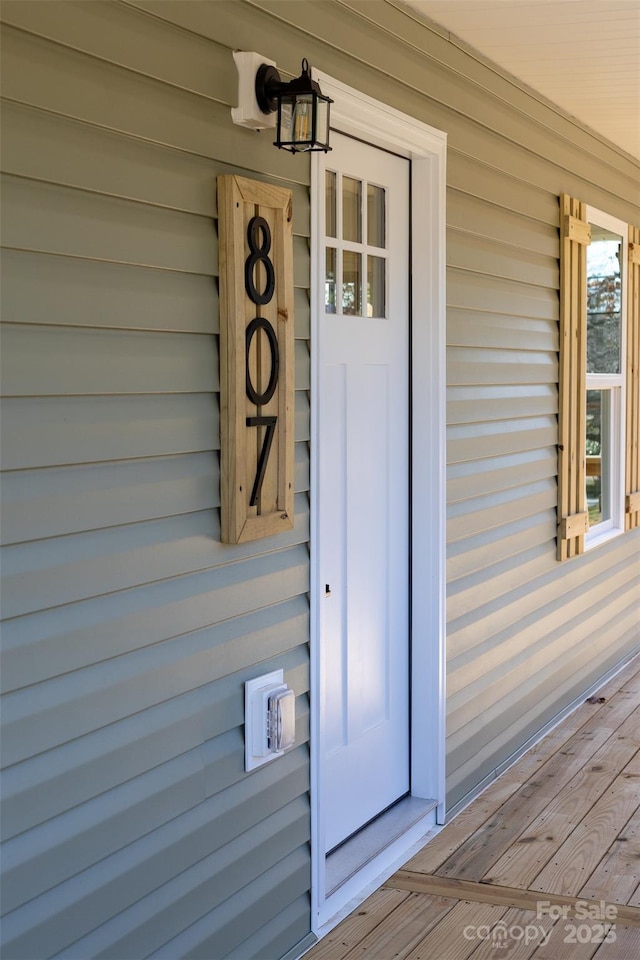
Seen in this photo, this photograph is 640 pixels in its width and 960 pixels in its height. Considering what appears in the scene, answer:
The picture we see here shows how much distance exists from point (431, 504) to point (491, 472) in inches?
23.5

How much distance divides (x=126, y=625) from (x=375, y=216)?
178 centimetres

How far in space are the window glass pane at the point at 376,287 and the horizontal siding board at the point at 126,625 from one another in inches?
39.2

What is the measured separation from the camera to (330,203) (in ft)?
10.2

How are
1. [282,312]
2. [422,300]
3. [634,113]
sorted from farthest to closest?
1. [634,113]
2. [422,300]
3. [282,312]

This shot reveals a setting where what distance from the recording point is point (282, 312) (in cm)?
260

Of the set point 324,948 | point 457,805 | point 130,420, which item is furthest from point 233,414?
point 457,805

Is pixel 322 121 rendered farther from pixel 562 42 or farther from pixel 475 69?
pixel 562 42

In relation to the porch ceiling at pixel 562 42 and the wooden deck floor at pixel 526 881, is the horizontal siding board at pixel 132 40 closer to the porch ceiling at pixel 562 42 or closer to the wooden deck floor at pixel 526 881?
the porch ceiling at pixel 562 42

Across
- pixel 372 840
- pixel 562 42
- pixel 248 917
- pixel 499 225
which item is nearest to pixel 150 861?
pixel 248 917

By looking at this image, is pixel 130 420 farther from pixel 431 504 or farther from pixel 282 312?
pixel 431 504

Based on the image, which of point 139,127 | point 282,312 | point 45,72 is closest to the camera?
point 45,72

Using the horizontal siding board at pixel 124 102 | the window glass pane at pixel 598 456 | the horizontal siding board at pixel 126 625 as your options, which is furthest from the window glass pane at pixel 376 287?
the window glass pane at pixel 598 456

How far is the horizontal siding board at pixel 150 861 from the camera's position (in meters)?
1.98

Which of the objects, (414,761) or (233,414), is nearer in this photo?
(233,414)
